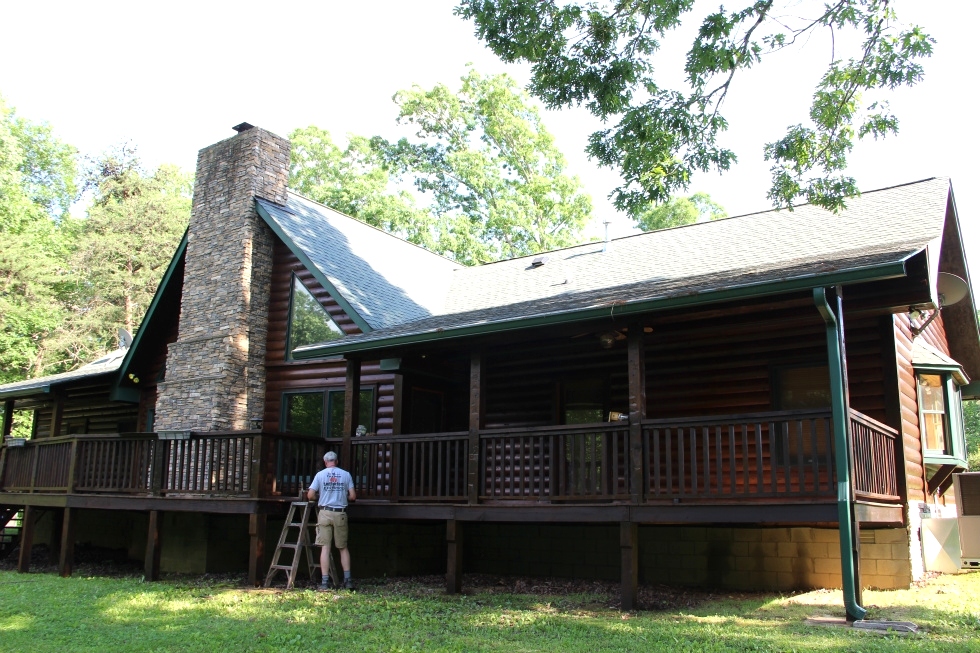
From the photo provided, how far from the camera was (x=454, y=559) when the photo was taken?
1141 centimetres

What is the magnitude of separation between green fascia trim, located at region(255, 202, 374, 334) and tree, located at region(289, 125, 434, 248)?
18033 mm

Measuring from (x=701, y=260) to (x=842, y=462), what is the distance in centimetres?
680

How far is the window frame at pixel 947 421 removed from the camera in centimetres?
1307

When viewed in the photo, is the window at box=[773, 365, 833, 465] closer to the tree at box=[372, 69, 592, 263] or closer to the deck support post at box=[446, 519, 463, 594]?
the deck support post at box=[446, 519, 463, 594]

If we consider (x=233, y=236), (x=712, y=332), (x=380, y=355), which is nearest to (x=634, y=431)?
(x=712, y=332)

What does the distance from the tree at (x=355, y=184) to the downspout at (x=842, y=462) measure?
2813cm

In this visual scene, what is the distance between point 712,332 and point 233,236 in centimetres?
1000

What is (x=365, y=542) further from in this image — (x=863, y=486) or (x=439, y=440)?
(x=863, y=486)

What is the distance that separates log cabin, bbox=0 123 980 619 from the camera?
32.8 feet

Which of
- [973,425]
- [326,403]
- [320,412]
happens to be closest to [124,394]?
[320,412]

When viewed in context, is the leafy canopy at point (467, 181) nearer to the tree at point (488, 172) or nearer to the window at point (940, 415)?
the tree at point (488, 172)

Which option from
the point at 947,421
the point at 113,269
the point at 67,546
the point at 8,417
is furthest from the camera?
the point at 113,269

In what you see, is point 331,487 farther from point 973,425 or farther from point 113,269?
point 973,425

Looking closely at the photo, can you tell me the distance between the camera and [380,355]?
12969mm
